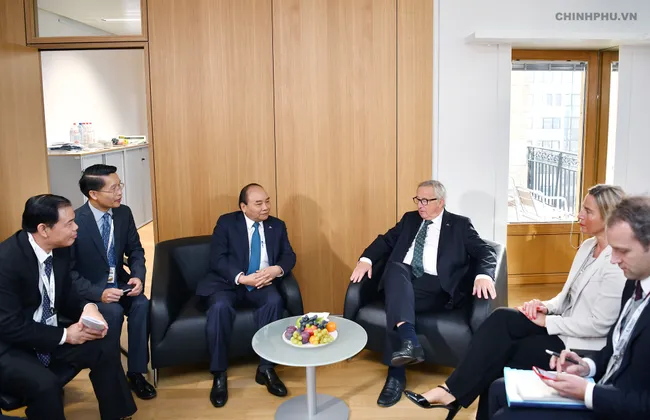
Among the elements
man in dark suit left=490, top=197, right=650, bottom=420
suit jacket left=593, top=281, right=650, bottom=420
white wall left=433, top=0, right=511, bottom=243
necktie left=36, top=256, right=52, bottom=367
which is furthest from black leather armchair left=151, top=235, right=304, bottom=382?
suit jacket left=593, top=281, right=650, bottom=420

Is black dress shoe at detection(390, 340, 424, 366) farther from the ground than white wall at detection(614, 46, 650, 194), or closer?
closer

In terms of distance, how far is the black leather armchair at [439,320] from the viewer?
3990 mm

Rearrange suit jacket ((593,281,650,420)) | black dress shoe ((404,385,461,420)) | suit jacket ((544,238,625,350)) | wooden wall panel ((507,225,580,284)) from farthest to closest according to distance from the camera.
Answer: wooden wall panel ((507,225,580,284)) < black dress shoe ((404,385,461,420)) < suit jacket ((544,238,625,350)) < suit jacket ((593,281,650,420))

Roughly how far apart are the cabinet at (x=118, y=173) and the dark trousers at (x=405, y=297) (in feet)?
15.9

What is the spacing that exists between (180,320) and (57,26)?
261 cm

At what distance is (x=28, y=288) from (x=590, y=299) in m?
2.79

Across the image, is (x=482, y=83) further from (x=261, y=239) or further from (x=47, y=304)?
(x=47, y=304)

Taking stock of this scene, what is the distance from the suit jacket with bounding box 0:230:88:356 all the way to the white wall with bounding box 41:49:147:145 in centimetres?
638

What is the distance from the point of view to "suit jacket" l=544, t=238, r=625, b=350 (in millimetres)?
2973

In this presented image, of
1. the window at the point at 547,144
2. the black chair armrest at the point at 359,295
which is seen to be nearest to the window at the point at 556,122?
the window at the point at 547,144

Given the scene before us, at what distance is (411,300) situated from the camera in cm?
405

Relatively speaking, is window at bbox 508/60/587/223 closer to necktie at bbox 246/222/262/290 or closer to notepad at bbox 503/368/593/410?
necktie at bbox 246/222/262/290

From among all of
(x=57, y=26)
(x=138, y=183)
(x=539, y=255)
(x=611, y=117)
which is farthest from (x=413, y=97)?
(x=138, y=183)

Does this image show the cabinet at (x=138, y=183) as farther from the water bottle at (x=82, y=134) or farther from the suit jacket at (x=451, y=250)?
the suit jacket at (x=451, y=250)
